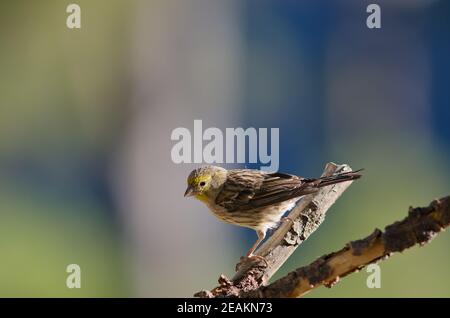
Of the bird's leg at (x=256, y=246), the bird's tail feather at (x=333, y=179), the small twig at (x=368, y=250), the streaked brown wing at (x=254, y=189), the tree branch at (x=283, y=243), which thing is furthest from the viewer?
the streaked brown wing at (x=254, y=189)

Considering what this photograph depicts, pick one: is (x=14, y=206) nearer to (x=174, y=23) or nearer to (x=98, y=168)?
(x=98, y=168)

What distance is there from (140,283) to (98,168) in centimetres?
107

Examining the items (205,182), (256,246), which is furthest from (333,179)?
(205,182)

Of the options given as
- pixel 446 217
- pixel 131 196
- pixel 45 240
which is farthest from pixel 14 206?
pixel 446 217

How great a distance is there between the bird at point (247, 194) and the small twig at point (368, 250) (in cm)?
98

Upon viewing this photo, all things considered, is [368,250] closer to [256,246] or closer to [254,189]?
[256,246]

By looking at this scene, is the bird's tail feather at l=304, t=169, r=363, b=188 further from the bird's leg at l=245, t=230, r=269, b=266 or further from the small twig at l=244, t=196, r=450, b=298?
the small twig at l=244, t=196, r=450, b=298

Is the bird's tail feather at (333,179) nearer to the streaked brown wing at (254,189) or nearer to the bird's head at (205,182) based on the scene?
the streaked brown wing at (254,189)

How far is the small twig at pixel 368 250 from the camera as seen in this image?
1.73 metres

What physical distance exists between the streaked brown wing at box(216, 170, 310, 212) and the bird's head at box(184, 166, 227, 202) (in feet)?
0.12

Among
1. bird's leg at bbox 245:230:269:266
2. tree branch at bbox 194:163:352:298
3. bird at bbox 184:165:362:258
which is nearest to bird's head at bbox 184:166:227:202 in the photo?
Answer: bird at bbox 184:165:362:258

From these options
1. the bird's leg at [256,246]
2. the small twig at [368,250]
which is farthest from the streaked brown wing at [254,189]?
the small twig at [368,250]

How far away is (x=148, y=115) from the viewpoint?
5672 mm
